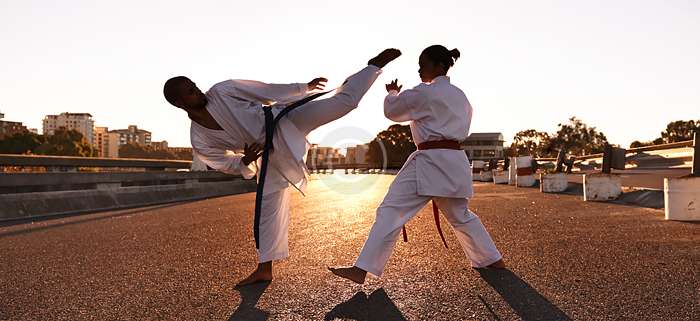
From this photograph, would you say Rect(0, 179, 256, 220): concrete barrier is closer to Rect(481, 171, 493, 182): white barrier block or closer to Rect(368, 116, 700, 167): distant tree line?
Rect(481, 171, 493, 182): white barrier block

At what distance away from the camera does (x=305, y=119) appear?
4812 millimetres

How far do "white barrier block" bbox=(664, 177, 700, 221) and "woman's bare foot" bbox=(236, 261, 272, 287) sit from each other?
6079 mm

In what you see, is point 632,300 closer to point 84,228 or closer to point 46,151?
point 84,228

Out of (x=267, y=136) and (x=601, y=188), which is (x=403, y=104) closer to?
(x=267, y=136)

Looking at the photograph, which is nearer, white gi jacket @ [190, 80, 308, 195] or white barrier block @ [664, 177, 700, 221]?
white gi jacket @ [190, 80, 308, 195]

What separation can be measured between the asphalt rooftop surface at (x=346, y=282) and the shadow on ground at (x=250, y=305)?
0.01 metres

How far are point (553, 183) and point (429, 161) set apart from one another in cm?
1397

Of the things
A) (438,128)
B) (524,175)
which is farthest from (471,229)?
(524,175)

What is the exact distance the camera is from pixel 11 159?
12.0m

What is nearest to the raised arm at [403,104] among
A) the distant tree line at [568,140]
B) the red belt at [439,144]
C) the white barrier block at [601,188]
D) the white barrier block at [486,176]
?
the red belt at [439,144]

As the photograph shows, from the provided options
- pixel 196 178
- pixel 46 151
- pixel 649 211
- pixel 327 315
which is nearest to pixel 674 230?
pixel 649 211

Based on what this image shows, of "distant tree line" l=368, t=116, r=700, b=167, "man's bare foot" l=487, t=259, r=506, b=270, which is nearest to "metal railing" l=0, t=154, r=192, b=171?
"man's bare foot" l=487, t=259, r=506, b=270

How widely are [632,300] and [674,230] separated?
13.3ft

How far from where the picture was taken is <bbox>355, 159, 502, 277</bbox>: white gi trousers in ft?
14.5
